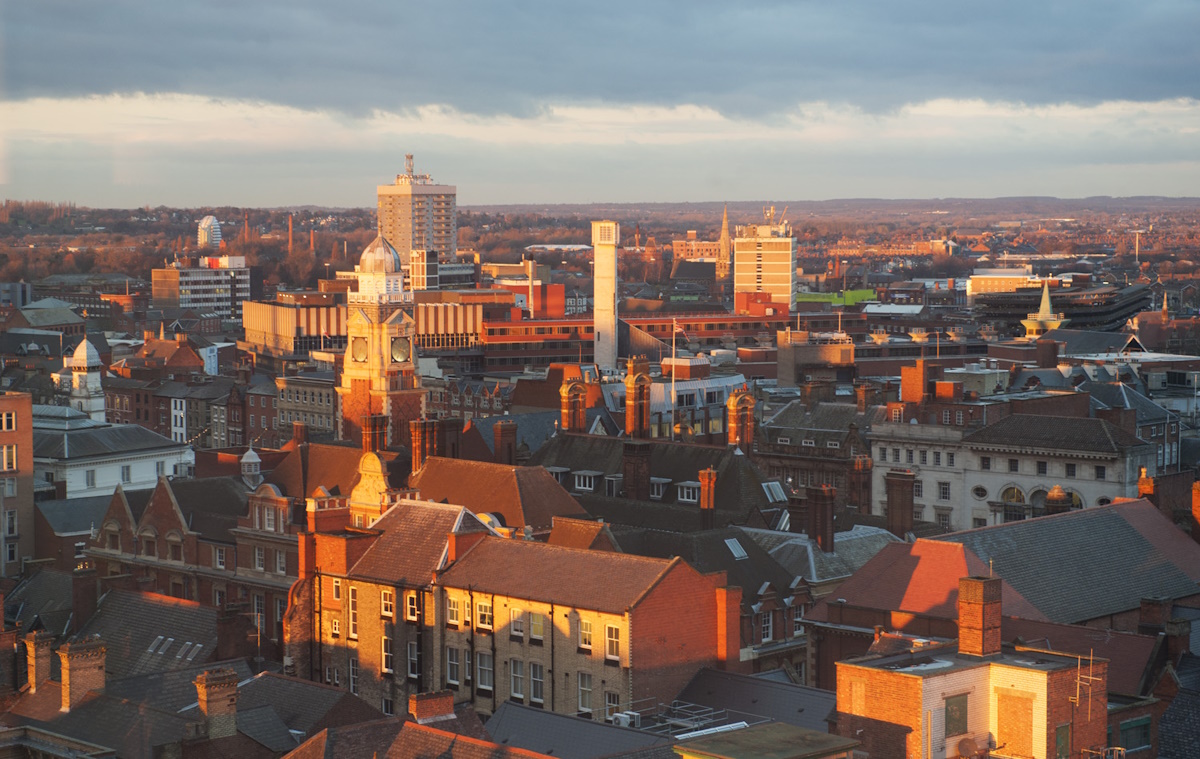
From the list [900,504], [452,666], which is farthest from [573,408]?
[452,666]

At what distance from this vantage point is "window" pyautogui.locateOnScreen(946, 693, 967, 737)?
51781 mm

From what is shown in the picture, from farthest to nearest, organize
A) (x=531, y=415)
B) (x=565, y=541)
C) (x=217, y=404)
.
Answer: (x=217, y=404) → (x=531, y=415) → (x=565, y=541)

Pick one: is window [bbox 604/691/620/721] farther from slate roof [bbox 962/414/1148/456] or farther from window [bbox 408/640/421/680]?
slate roof [bbox 962/414/1148/456]

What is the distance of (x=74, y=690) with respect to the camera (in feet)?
195

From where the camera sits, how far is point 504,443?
102812 mm

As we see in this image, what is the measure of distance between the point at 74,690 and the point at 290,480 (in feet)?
128

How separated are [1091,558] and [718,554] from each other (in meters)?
15.4


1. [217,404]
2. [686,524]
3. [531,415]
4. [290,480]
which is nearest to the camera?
[686,524]

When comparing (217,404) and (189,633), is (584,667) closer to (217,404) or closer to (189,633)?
(189,633)

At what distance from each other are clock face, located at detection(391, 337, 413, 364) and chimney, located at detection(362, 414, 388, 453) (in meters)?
22.2

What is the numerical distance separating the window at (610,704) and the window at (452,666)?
332 inches

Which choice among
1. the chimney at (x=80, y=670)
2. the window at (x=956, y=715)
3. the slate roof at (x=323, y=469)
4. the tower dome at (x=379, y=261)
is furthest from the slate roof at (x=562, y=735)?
the tower dome at (x=379, y=261)

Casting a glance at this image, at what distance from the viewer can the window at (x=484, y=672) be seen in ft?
234

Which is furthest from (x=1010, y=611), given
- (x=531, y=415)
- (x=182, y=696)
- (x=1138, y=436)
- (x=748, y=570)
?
(x=531, y=415)
